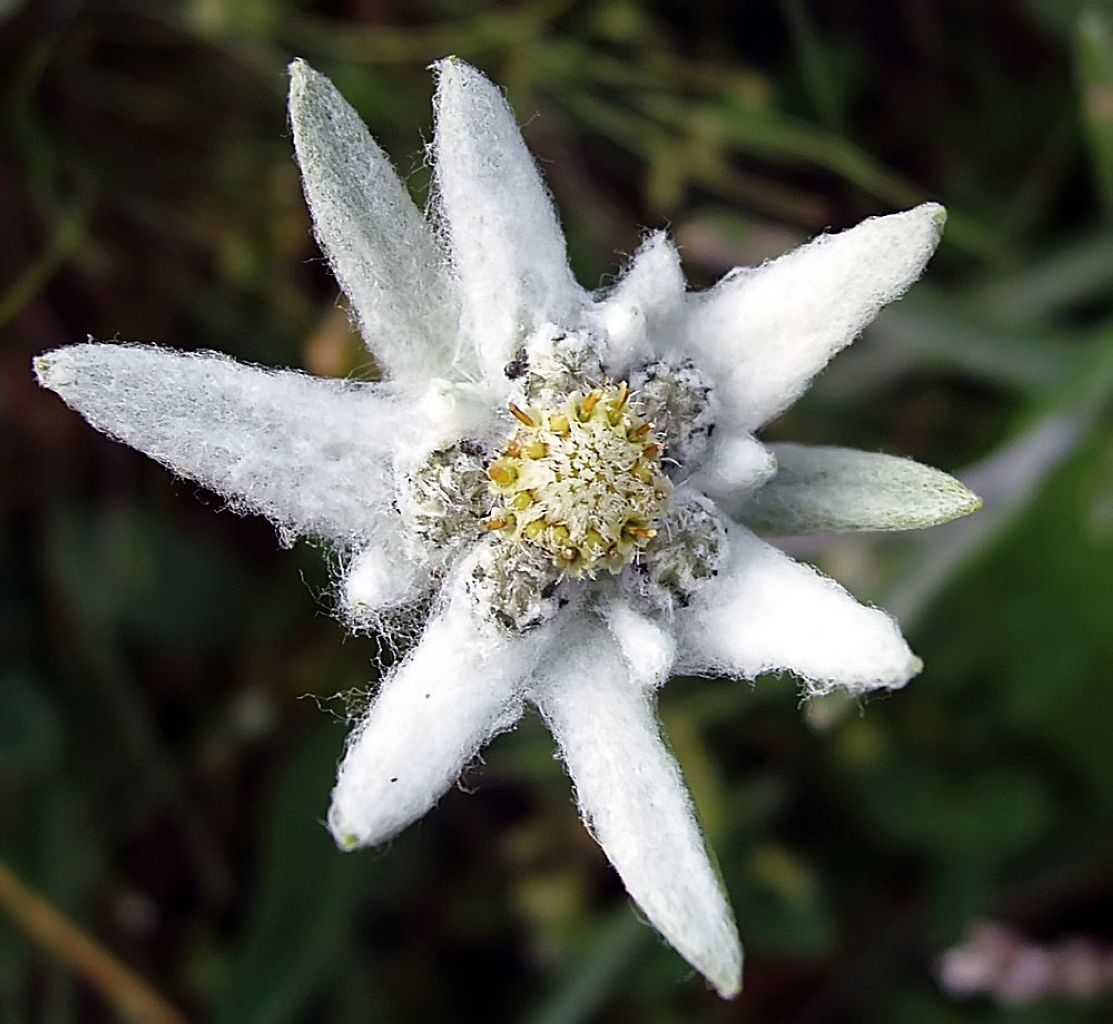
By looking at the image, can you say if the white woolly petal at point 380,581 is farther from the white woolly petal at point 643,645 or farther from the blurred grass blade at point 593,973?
the blurred grass blade at point 593,973

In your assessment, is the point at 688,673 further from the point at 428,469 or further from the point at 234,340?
the point at 234,340

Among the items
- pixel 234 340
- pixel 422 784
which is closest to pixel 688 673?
pixel 422 784

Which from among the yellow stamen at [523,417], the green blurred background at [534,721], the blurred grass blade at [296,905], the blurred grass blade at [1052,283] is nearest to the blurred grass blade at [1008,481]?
the green blurred background at [534,721]

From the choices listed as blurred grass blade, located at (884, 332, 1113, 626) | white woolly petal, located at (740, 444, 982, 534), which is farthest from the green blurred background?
white woolly petal, located at (740, 444, 982, 534)

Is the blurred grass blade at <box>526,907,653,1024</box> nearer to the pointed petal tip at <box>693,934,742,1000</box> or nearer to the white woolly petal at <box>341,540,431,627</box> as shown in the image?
the white woolly petal at <box>341,540,431,627</box>

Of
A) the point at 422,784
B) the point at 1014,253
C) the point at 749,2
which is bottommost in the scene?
the point at 422,784

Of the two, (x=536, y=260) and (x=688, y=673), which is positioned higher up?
(x=536, y=260)
